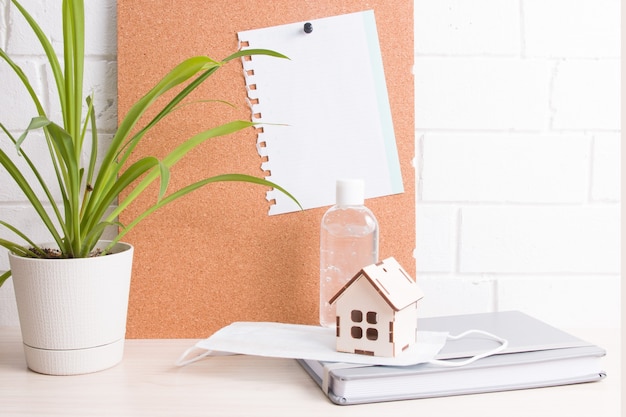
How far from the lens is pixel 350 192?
0.90 metres

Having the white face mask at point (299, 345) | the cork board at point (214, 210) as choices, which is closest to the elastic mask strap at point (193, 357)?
the white face mask at point (299, 345)

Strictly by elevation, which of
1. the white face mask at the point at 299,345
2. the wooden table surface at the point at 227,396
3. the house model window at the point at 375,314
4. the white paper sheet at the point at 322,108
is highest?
the white paper sheet at the point at 322,108

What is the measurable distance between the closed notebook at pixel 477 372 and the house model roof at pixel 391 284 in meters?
0.07

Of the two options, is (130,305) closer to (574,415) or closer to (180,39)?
(180,39)

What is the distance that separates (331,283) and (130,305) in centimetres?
29

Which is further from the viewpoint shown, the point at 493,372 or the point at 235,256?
the point at 235,256

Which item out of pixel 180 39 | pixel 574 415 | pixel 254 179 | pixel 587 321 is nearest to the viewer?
pixel 574 415

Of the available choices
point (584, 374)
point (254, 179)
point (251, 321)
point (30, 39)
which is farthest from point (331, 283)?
point (30, 39)

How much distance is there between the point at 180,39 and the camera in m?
0.96

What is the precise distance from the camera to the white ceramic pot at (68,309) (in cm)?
78

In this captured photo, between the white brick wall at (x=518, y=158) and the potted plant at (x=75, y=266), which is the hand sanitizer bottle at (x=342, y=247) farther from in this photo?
the potted plant at (x=75, y=266)

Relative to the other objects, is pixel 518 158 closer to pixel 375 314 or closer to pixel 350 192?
pixel 350 192

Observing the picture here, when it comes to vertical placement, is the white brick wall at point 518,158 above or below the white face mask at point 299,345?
above

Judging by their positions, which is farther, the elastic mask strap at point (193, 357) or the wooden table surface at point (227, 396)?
the elastic mask strap at point (193, 357)
